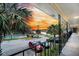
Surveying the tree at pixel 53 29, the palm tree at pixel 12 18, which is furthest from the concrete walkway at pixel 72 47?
the palm tree at pixel 12 18

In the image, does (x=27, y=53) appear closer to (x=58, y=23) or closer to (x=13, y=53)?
(x=13, y=53)

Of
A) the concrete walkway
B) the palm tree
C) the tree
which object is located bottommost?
the concrete walkway

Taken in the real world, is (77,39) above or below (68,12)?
below

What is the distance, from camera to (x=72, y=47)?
7.14 feet

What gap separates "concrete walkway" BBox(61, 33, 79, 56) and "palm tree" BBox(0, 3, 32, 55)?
482mm

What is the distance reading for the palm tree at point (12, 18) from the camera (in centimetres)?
218

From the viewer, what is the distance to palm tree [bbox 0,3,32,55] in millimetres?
2178

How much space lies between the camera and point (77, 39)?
2.15 meters

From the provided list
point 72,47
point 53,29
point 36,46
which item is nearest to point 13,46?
point 36,46

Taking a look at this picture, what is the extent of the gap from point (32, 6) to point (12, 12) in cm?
23

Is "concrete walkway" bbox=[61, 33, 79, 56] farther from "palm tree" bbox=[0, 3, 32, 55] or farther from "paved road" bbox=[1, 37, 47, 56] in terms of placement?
"palm tree" bbox=[0, 3, 32, 55]

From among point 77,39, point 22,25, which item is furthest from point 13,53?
point 77,39

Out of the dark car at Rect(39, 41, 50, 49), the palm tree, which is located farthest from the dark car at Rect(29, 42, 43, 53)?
the palm tree

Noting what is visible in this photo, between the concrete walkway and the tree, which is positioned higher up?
the tree
